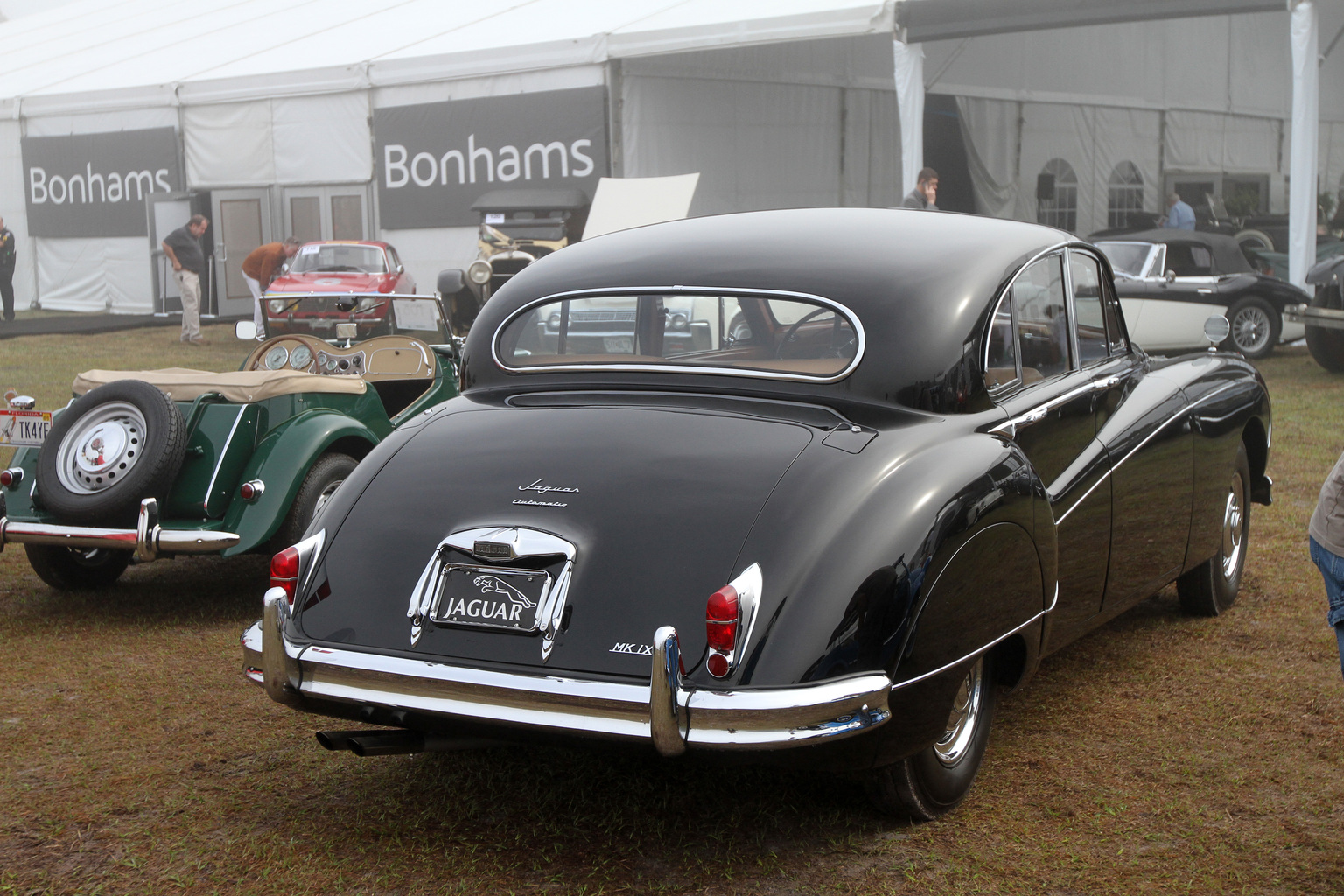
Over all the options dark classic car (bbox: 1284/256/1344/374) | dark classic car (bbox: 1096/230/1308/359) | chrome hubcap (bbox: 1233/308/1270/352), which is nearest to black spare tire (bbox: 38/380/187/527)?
dark classic car (bbox: 1096/230/1308/359)

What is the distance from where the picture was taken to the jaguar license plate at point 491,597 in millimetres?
3006

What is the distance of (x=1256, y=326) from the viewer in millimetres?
14078

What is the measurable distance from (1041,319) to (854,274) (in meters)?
0.78

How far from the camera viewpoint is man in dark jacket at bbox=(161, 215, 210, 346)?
62.2 feet

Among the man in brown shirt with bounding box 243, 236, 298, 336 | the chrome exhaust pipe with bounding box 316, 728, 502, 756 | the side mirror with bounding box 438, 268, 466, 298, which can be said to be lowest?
the chrome exhaust pipe with bounding box 316, 728, 502, 756

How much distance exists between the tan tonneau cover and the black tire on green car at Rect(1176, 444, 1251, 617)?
3.74 meters

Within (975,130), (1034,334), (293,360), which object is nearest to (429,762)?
(1034,334)

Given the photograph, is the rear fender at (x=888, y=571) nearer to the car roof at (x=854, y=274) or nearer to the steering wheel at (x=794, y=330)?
the car roof at (x=854, y=274)

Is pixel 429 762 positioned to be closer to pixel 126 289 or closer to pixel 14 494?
pixel 14 494

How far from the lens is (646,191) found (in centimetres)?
1662

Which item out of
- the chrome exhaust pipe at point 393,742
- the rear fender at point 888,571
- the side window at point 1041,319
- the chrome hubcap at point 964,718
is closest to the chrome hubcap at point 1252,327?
the side window at point 1041,319

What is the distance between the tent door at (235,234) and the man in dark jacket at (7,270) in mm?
4099

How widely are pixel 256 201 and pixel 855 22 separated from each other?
39.7 feet

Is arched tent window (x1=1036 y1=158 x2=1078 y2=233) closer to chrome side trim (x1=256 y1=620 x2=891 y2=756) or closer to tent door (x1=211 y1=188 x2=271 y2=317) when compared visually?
tent door (x1=211 y1=188 x2=271 y2=317)
